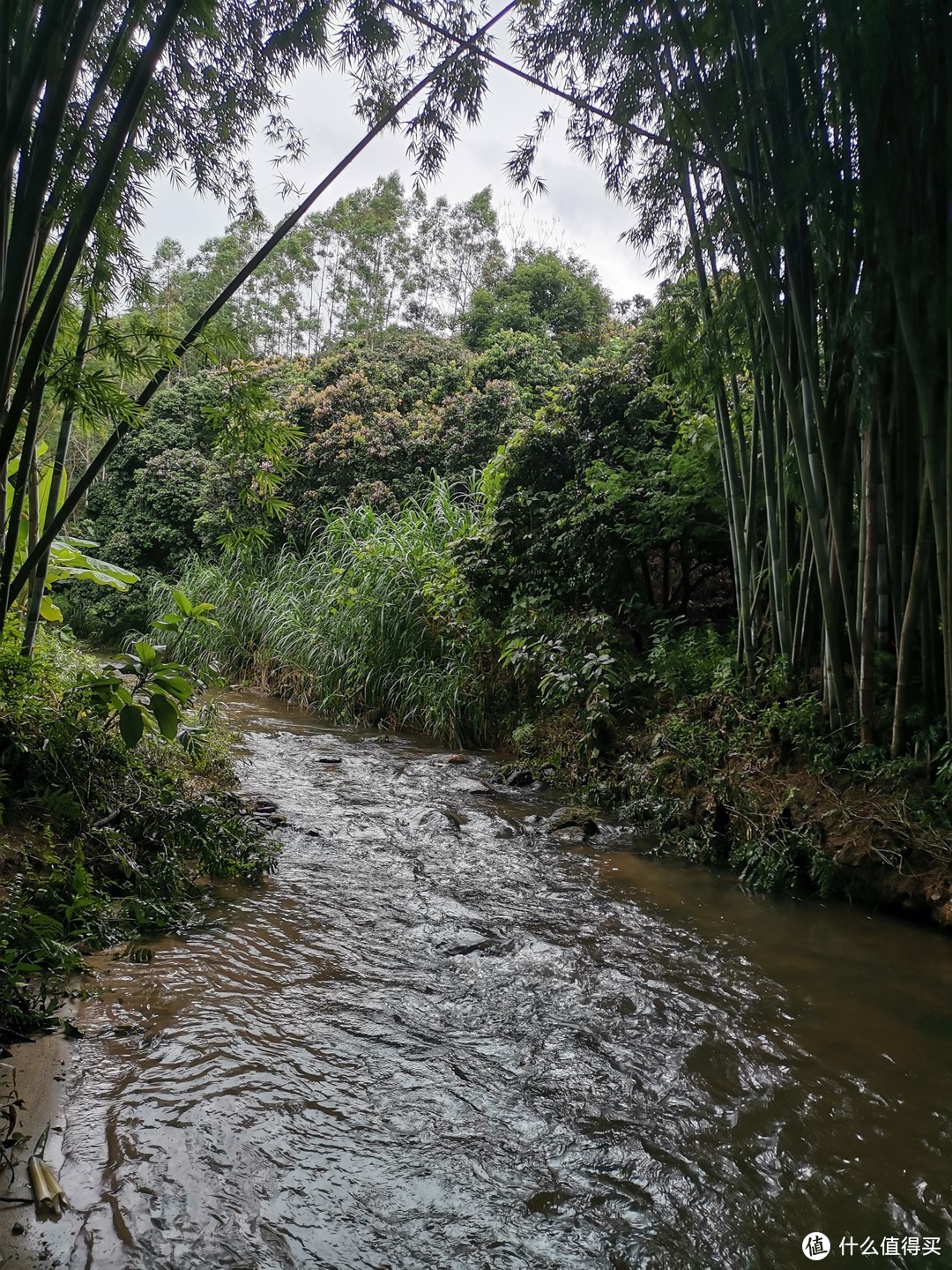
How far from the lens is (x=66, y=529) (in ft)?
39.6

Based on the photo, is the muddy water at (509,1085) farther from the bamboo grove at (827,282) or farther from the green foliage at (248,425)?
the green foliage at (248,425)

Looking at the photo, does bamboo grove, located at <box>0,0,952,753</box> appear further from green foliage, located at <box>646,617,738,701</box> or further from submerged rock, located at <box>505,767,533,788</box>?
submerged rock, located at <box>505,767,533,788</box>

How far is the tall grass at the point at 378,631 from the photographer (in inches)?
247

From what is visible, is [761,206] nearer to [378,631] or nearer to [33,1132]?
[33,1132]

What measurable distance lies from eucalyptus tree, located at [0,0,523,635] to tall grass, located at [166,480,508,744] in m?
3.46

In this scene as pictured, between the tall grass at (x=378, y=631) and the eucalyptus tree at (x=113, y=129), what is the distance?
3463 millimetres

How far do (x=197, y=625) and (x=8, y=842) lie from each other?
7018 millimetres

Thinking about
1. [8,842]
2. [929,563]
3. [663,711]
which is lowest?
[8,842]

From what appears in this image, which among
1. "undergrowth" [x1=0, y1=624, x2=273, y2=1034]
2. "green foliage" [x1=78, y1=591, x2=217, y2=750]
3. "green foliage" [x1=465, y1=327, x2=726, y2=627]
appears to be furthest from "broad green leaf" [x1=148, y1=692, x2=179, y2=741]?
"green foliage" [x1=465, y1=327, x2=726, y2=627]

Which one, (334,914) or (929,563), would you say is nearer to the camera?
(334,914)

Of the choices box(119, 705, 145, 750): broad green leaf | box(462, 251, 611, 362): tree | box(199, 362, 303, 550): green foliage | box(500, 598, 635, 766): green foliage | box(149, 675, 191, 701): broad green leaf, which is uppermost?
box(462, 251, 611, 362): tree

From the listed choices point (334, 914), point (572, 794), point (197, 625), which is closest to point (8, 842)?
point (334, 914)

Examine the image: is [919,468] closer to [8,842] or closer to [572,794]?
[572,794]

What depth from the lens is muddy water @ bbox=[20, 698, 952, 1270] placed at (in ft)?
4.60
